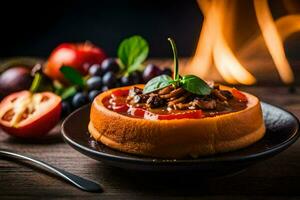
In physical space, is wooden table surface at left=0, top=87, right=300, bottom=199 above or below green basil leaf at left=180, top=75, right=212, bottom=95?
below

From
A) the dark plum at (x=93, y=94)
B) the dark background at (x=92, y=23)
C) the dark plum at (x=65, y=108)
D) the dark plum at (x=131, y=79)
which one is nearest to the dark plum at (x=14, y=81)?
the dark plum at (x=65, y=108)

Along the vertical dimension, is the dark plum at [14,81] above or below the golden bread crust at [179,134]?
below

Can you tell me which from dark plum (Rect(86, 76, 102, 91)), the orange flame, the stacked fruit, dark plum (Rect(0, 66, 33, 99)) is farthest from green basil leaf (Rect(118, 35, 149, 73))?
the orange flame

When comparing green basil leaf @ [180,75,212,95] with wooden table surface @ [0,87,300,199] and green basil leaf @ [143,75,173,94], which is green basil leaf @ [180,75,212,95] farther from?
wooden table surface @ [0,87,300,199]

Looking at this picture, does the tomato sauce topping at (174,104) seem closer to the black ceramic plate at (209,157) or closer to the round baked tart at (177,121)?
the round baked tart at (177,121)

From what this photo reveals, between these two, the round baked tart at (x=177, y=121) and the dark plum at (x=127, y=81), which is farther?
the dark plum at (x=127, y=81)

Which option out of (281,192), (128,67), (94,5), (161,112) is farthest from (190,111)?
(94,5)
